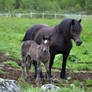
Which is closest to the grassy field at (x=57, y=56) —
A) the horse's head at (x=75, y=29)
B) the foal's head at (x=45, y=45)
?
the foal's head at (x=45, y=45)

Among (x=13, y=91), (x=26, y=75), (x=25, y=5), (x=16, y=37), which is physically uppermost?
(x=13, y=91)

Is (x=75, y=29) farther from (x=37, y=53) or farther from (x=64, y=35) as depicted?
(x=37, y=53)

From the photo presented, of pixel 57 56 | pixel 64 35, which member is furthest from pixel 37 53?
pixel 57 56

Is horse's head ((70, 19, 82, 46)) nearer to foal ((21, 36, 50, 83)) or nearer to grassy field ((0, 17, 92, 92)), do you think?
foal ((21, 36, 50, 83))

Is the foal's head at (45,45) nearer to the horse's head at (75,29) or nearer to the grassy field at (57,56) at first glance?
the horse's head at (75,29)

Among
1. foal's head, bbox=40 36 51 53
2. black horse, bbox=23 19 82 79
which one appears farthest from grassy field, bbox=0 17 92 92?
foal's head, bbox=40 36 51 53

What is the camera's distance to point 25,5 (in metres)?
74.2

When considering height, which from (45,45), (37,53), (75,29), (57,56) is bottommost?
(57,56)

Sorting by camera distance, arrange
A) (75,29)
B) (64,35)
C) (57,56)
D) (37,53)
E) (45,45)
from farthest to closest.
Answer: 1. (57,56)
2. (64,35)
3. (75,29)
4. (37,53)
5. (45,45)

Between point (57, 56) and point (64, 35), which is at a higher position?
point (64, 35)

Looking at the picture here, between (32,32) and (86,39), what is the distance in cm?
1430

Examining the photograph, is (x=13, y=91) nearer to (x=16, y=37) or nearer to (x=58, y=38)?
(x=58, y=38)

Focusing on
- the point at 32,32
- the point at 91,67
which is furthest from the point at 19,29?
the point at 32,32

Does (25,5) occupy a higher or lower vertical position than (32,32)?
lower
